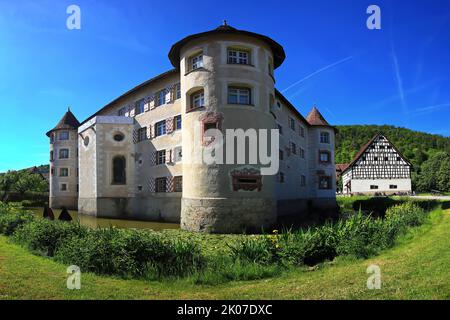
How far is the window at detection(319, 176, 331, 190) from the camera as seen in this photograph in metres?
41.8

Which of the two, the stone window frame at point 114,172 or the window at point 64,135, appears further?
the window at point 64,135

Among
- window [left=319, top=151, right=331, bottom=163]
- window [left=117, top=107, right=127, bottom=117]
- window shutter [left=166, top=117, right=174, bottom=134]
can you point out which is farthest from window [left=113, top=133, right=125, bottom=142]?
window [left=319, top=151, right=331, bottom=163]

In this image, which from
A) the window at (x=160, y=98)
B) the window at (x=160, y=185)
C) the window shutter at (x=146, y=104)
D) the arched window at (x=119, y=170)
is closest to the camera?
the window at (x=160, y=185)

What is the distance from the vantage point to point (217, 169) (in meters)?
20.6

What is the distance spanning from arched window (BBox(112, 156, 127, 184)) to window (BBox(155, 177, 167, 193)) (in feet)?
13.7

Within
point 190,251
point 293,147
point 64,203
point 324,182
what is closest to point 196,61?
point 190,251

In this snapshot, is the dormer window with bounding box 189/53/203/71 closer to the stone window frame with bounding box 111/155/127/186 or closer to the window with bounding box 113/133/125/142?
the window with bounding box 113/133/125/142

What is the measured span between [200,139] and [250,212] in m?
5.37

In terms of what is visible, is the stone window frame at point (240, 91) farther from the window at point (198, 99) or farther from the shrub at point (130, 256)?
the shrub at point (130, 256)

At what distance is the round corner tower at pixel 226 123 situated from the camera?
20.6m

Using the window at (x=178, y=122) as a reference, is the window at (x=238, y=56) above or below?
above

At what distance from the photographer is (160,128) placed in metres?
29.7

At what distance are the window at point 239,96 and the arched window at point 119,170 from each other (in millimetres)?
15128

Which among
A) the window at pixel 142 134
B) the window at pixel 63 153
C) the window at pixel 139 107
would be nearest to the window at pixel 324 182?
the window at pixel 142 134
